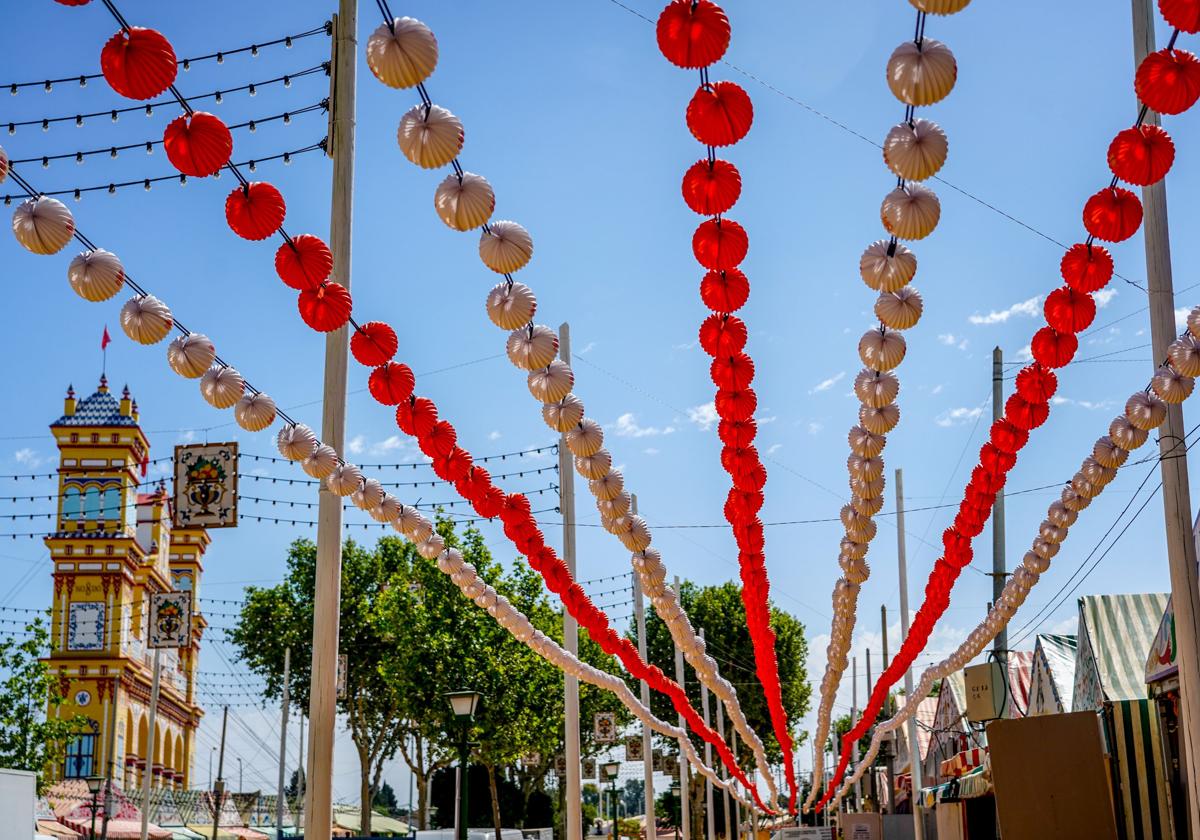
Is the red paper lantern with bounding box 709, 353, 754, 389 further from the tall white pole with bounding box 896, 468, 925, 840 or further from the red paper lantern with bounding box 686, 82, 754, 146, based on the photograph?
the tall white pole with bounding box 896, 468, 925, 840

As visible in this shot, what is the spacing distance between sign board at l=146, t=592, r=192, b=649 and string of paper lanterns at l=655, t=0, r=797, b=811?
2439cm

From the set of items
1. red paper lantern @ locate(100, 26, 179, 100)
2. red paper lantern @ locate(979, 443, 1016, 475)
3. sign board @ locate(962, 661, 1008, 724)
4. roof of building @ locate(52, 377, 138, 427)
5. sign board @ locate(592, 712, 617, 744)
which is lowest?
sign board @ locate(592, 712, 617, 744)

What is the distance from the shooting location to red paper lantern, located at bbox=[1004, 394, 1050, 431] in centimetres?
895

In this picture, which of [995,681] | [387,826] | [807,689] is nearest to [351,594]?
[807,689]

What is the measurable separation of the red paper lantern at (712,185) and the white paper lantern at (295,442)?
10.1 feet

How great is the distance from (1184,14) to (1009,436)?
14.6 feet

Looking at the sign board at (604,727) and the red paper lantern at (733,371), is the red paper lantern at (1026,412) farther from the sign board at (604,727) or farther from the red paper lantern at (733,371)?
the sign board at (604,727)

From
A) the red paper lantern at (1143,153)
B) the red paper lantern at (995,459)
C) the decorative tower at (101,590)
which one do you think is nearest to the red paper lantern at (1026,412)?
the red paper lantern at (995,459)

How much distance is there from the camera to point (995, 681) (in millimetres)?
15023

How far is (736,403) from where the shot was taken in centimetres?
775

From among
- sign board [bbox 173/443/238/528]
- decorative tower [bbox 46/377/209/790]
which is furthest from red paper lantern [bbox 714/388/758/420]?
decorative tower [bbox 46/377/209/790]

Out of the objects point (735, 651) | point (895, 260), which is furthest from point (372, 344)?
point (735, 651)

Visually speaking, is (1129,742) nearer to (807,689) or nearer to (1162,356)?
(1162,356)

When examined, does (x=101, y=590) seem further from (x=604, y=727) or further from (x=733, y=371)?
(x=733, y=371)
